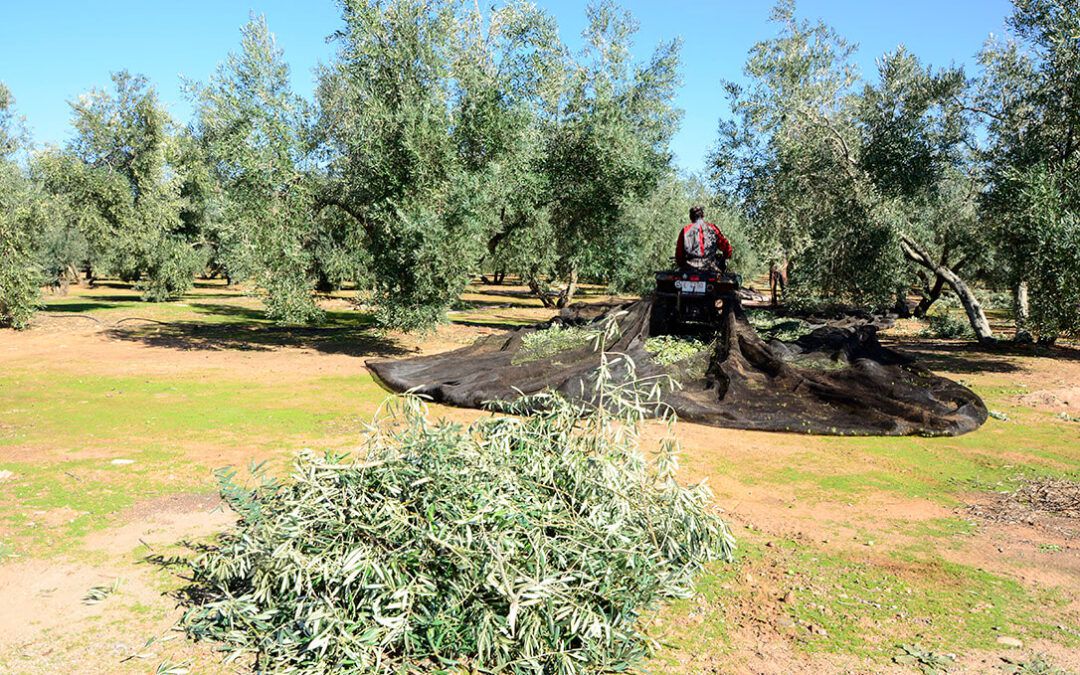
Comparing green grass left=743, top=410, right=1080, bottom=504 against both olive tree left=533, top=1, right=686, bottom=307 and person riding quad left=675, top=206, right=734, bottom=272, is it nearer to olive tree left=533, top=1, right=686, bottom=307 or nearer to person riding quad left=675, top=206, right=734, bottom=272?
person riding quad left=675, top=206, right=734, bottom=272

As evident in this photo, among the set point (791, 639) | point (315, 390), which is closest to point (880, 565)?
point (791, 639)

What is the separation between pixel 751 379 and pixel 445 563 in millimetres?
7548

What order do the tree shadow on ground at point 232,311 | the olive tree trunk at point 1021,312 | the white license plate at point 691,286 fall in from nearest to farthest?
the white license plate at point 691,286
the olive tree trunk at point 1021,312
the tree shadow on ground at point 232,311

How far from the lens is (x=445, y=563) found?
4.00m

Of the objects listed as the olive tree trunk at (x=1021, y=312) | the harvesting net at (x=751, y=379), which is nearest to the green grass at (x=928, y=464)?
the harvesting net at (x=751, y=379)

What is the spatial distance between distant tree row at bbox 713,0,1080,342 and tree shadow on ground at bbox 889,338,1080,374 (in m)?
0.46

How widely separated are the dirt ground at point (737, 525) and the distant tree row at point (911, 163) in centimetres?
300

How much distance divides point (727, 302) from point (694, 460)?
4474 mm

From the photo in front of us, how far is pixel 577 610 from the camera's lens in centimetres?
386

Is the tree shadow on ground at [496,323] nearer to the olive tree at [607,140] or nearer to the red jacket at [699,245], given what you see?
the olive tree at [607,140]

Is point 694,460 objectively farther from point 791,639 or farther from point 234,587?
point 234,587

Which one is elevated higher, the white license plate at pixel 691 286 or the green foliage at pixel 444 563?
the white license plate at pixel 691 286

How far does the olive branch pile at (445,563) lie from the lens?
12.5 ft

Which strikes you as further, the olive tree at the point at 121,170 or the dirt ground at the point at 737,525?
the olive tree at the point at 121,170
